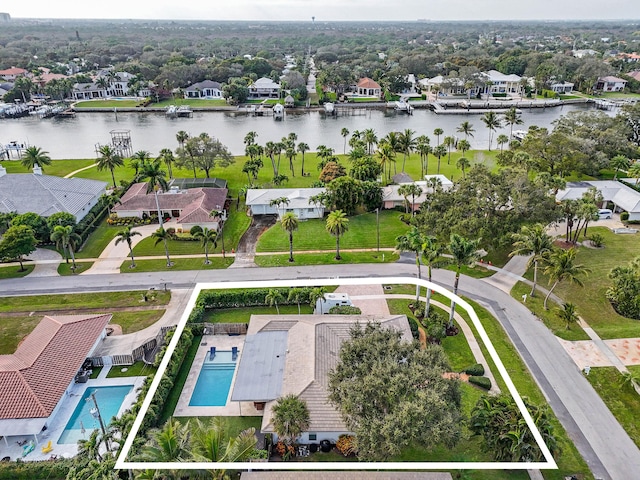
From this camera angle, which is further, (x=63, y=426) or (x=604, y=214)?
(x=604, y=214)

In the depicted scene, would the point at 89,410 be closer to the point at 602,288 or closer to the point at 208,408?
the point at 208,408

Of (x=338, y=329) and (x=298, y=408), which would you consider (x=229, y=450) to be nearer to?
(x=298, y=408)

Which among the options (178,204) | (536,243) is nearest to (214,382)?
(536,243)

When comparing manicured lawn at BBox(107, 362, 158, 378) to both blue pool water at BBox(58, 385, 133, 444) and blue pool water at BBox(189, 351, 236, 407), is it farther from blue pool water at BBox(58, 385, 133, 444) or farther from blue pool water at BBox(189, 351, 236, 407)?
blue pool water at BBox(189, 351, 236, 407)

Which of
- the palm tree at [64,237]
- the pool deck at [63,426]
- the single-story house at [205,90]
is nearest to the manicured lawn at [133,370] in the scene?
the pool deck at [63,426]

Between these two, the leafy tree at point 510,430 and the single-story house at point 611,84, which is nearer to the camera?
the leafy tree at point 510,430

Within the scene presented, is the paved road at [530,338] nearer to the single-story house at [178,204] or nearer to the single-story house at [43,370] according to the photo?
the single-story house at [43,370]

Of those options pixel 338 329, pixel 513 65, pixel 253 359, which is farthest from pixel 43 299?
pixel 513 65

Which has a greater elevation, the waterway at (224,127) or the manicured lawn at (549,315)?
the waterway at (224,127)
